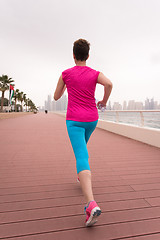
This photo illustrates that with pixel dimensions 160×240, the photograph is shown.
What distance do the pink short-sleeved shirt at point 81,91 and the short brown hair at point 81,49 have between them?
0.41ft

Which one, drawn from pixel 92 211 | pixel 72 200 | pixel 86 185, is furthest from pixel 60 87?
pixel 72 200

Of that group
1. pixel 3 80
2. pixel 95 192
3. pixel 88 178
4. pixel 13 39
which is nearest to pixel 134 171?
pixel 95 192

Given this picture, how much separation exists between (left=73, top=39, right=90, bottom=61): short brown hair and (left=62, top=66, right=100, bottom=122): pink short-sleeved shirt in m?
0.12

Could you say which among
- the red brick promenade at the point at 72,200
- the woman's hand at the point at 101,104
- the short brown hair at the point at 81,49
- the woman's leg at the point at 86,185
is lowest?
the red brick promenade at the point at 72,200

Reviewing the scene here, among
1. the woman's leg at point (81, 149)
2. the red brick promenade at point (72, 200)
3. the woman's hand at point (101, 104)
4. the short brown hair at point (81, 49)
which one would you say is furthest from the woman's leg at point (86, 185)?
the short brown hair at point (81, 49)

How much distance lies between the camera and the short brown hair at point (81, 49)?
63.6 inches

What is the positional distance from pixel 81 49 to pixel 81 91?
42 cm

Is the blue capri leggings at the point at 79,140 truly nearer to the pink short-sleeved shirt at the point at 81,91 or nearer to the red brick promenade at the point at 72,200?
the pink short-sleeved shirt at the point at 81,91

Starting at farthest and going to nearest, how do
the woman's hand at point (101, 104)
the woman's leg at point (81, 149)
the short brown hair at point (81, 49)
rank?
1. the woman's hand at point (101, 104)
2. the short brown hair at point (81, 49)
3. the woman's leg at point (81, 149)

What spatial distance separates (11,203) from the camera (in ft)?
6.22

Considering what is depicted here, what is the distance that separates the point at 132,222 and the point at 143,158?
2.50 metres

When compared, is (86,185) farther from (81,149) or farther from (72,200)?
(72,200)

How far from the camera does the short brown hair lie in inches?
63.6

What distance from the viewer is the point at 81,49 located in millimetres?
1620
